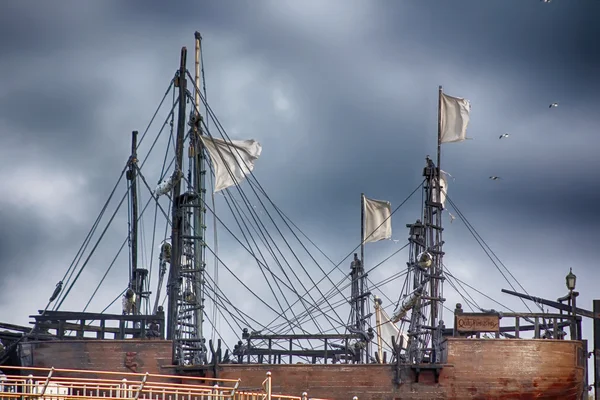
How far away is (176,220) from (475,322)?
1201 cm

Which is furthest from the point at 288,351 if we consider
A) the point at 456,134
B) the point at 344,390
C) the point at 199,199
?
the point at 456,134

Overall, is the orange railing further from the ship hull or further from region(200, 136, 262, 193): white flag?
region(200, 136, 262, 193): white flag

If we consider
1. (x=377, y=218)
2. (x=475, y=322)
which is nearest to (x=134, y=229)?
(x=377, y=218)

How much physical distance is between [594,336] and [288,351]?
37.9ft

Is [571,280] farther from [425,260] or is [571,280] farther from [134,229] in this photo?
[134,229]

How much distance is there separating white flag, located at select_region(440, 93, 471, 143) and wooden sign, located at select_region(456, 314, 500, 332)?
878cm

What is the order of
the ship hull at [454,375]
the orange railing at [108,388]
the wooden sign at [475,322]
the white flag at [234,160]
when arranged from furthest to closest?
the white flag at [234,160]
the wooden sign at [475,322]
the ship hull at [454,375]
the orange railing at [108,388]

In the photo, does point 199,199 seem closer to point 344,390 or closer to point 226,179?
point 226,179

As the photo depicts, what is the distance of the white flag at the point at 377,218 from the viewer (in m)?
59.7

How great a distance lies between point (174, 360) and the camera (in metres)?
43.4

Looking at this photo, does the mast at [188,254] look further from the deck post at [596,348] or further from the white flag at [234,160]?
the deck post at [596,348]

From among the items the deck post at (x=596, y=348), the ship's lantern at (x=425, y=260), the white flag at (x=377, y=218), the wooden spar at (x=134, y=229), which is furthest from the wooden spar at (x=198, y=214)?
the deck post at (x=596, y=348)

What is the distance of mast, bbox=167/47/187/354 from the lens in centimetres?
4553

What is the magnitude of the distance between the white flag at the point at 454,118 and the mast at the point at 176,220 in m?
10.7
